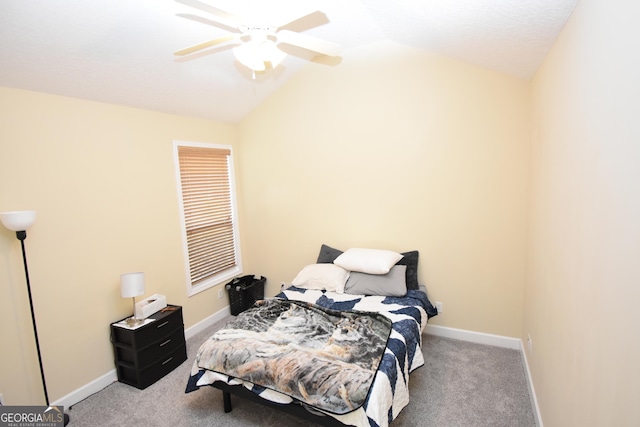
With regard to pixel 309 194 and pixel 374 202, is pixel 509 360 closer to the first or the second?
pixel 374 202

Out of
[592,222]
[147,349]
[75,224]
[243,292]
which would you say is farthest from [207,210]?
[592,222]

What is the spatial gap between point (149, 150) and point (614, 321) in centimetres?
347

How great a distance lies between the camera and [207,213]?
3680 millimetres

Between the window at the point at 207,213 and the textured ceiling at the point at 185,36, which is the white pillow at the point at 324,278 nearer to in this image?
the window at the point at 207,213

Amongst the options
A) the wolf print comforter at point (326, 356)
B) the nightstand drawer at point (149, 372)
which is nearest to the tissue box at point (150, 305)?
the nightstand drawer at point (149, 372)

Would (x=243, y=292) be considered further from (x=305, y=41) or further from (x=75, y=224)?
(x=305, y=41)

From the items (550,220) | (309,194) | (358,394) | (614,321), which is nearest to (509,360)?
(550,220)

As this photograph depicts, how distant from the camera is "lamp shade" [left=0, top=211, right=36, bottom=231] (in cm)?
195

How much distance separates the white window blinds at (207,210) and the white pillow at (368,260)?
1.58 m

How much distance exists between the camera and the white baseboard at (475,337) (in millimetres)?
2902

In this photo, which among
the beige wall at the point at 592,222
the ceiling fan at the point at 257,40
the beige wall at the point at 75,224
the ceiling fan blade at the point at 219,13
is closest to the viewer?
the beige wall at the point at 592,222

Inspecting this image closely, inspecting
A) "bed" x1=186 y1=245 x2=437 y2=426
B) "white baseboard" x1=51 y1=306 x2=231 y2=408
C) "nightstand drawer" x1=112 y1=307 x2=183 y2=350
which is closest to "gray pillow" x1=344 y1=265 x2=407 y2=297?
"bed" x1=186 y1=245 x2=437 y2=426

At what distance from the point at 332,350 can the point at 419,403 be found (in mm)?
899

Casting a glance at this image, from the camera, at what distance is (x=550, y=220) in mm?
1881
